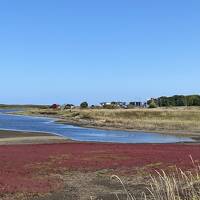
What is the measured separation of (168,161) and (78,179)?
729 centimetres

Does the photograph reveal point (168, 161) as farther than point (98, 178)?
Yes

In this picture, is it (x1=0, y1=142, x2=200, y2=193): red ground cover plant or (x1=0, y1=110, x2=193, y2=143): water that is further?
(x1=0, y1=110, x2=193, y2=143): water

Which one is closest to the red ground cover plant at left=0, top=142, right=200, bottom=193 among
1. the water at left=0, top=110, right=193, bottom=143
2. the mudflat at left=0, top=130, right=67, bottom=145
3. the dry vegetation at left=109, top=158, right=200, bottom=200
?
the dry vegetation at left=109, top=158, right=200, bottom=200

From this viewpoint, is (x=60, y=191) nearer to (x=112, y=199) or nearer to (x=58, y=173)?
(x=112, y=199)

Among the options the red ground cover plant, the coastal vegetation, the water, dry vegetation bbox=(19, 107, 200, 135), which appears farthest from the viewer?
dry vegetation bbox=(19, 107, 200, 135)

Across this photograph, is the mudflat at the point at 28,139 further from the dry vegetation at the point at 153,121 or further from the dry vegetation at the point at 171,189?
the dry vegetation at the point at 171,189

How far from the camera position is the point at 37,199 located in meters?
17.3

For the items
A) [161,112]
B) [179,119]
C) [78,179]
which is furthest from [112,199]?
[161,112]

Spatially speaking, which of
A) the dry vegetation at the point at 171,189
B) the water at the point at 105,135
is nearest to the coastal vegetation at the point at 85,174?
the dry vegetation at the point at 171,189

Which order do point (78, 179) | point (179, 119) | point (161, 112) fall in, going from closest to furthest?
point (78, 179) < point (179, 119) < point (161, 112)

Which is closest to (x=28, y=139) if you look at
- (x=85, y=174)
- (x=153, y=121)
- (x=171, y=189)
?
(x=85, y=174)

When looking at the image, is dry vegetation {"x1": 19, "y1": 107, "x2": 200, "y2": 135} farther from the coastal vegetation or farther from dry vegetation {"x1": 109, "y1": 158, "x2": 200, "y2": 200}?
dry vegetation {"x1": 109, "y1": 158, "x2": 200, "y2": 200}

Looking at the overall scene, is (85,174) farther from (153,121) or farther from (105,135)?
(153,121)

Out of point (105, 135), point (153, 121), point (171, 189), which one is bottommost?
point (105, 135)
